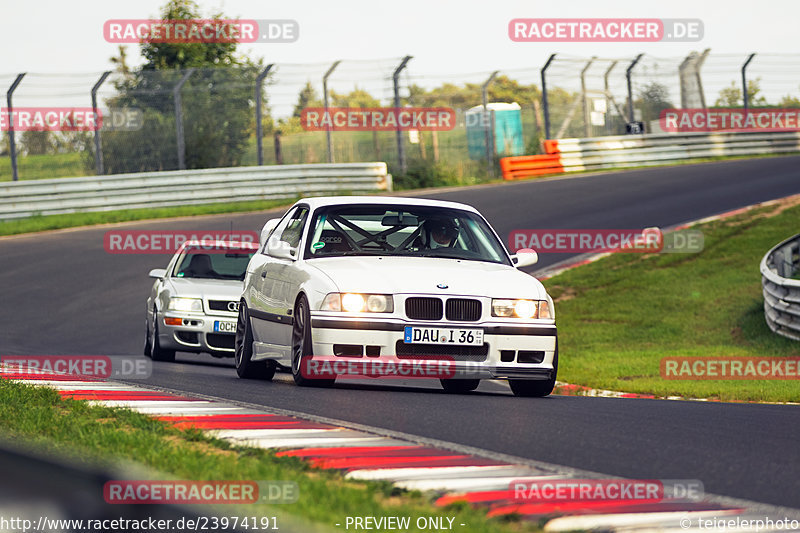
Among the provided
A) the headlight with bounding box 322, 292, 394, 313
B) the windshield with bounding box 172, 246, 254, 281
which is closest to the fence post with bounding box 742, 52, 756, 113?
the windshield with bounding box 172, 246, 254, 281

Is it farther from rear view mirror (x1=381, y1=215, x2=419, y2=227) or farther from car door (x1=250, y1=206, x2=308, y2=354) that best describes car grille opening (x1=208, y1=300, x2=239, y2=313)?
rear view mirror (x1=381, y1=215, x2=419, y2=227)

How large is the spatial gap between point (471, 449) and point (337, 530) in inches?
88.0

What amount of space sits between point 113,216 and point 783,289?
1609 cm

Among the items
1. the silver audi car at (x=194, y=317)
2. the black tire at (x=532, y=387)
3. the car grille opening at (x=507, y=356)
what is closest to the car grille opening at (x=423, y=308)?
the car grille opening at (x=507, y=356)

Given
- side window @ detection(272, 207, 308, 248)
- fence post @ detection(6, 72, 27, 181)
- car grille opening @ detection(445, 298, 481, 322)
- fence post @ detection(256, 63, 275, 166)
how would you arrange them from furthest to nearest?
fence post @ detection(256, 63, 275, 166)
fence post @ detection(6, 72, 27, 181)
side window @ detection(272, 207, 308, 248)
car grille opening @ detection(445, 298, 481, 322)

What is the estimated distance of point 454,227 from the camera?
33.5ft

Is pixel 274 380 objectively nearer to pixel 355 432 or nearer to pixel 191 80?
pixel 355 432

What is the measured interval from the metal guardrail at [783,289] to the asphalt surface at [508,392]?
4.88 metres

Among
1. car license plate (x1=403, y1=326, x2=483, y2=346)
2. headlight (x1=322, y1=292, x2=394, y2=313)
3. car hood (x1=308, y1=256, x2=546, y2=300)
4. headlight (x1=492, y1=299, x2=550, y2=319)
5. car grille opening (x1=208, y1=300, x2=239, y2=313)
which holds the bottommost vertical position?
car grille opening (x1=208, y1=300, x2=239, y2=313)

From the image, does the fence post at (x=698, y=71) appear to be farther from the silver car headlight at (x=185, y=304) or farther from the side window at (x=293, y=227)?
the side window at (x=293, y=227)

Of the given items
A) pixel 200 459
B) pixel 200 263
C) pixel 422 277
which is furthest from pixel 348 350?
pixel 200 263

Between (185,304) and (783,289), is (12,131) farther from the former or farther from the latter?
(783,289)

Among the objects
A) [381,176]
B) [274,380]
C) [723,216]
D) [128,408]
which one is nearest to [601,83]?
[381,176]

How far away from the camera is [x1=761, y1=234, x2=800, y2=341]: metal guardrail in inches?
596
